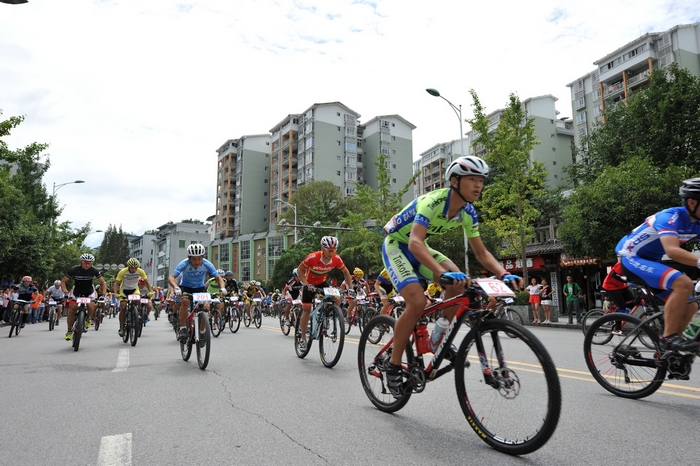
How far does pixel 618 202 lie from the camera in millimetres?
19750

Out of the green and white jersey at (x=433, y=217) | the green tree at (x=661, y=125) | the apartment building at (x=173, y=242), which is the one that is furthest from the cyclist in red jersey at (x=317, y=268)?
the apartment building at (x=173, y=242)

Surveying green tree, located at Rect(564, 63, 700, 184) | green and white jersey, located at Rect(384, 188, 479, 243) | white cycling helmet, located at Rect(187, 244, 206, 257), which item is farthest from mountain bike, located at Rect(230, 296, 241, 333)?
green tree, located at Rect(564, 63, 700, 184)

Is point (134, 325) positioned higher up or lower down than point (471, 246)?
lower down

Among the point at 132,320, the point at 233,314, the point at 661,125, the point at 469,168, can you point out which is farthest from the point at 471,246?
the point at 661,125

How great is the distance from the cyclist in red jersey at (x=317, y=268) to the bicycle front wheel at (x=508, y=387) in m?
4.83

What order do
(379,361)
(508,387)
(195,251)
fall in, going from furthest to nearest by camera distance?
(195,251) < (379,361) < (508,387)

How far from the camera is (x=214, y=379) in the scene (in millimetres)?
6207

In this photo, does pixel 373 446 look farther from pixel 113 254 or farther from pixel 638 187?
pixel 113 254

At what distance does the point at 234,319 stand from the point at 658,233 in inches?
501

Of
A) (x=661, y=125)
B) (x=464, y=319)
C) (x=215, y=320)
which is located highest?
(x=661, y=125)

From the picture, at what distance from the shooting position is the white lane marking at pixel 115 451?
A: 3164 millimetres

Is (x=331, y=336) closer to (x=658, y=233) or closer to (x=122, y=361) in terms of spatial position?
(x=122, y=361)

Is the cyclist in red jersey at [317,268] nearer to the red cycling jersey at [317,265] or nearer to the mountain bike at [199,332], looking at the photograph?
the red cycling jersey at [317,265]

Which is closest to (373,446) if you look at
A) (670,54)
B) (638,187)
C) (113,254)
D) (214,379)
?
(214,379)
